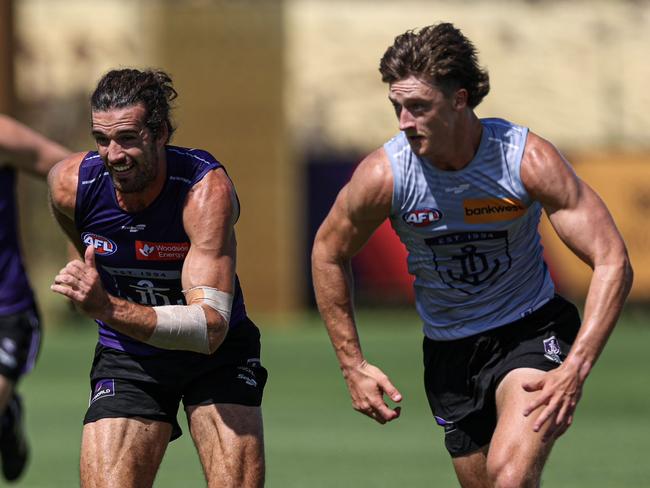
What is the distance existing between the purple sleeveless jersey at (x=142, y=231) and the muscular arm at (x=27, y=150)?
216cm

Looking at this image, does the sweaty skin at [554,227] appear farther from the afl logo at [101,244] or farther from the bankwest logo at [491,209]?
the afl logo at [101,244]

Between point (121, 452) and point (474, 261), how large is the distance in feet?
5.95

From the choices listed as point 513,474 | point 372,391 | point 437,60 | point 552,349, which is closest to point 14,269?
point 372,391

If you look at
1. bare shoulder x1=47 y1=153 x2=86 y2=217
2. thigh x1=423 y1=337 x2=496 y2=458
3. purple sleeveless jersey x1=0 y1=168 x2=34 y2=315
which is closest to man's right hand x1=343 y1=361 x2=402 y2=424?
thigh x1=423 y1=337 x2=496 y2=458

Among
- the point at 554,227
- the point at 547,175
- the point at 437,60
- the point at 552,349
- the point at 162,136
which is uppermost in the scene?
the point at 437,60

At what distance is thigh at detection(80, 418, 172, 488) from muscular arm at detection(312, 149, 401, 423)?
3.10 ft

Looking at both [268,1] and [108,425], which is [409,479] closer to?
[108,425]

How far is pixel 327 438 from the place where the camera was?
1295cm

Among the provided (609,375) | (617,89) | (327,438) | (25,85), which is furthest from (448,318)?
(617,89)

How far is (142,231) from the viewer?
672 cm

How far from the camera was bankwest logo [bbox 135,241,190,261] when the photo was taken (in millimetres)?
6734

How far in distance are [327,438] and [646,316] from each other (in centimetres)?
1223

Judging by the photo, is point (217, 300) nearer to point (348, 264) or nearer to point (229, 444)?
point (229, 444)

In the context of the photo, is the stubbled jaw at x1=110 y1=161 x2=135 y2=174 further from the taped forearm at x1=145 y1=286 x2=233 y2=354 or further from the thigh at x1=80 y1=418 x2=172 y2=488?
the thigh at x1=80 y1=418 x2=172 y2=488
